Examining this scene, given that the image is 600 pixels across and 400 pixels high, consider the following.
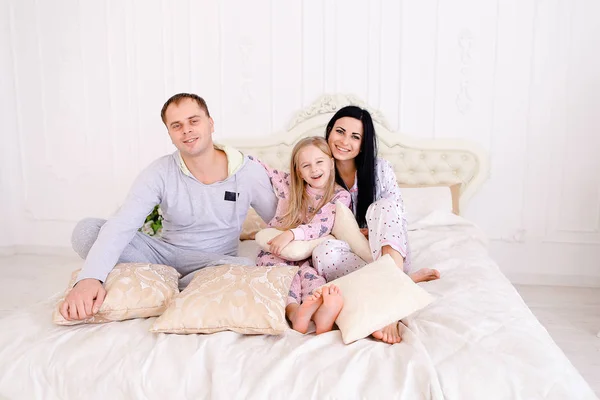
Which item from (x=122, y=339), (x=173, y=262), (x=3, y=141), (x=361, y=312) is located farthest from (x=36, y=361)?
(x=3, y=141)

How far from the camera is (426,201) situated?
3482mm

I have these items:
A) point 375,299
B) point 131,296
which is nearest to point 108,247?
point 131,296

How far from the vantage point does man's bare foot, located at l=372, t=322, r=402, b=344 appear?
5.66 ft

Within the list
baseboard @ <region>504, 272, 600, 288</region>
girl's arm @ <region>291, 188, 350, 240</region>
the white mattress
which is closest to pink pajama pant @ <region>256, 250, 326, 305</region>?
girl's arm @ <region>291, 188, 350, 240</region>

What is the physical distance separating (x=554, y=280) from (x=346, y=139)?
2189 millimetres

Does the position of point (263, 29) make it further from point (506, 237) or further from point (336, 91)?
point (506, 237)

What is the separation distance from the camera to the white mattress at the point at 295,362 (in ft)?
4.87

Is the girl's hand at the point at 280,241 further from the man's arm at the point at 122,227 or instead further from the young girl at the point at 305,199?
the man's arm at the point at 122,227

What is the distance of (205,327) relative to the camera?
1.76 metres

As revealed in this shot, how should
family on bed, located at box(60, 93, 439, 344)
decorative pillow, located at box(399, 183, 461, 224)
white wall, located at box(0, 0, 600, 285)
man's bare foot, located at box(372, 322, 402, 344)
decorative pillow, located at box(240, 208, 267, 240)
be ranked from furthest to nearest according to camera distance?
white wall, located at box(0, 0, 600, 285)
decorative pillow, located at box(399, 183, 461, 224)
decorative pillow, located at box(240, 208, 267, 240)
family on bed, located at box(60, 93, 439, 344)
man's bare foot, located at box(372, 322, 402, 344)

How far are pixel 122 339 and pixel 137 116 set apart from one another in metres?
2.91

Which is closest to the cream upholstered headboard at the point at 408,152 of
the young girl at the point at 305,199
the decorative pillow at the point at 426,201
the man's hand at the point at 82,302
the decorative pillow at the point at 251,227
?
the decorative pillow at the point at 426,201

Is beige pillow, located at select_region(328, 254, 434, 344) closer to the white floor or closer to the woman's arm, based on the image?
the woman's arm

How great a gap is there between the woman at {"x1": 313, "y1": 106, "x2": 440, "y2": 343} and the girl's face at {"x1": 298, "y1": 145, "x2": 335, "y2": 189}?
10cm
